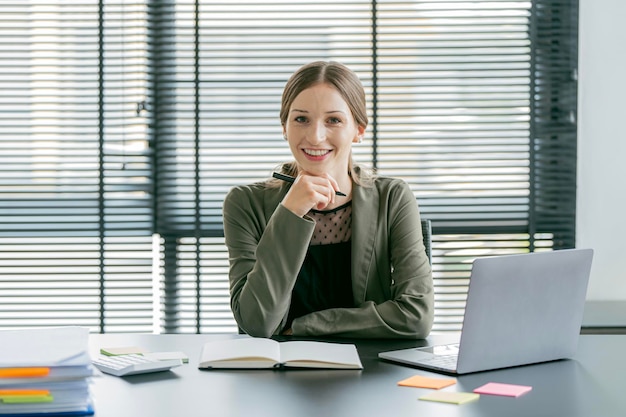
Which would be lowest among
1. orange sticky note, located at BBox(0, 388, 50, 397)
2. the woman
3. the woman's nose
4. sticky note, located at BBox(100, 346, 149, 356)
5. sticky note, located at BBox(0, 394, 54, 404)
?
sticky note, located at BBox(100, 346, 149, 356)

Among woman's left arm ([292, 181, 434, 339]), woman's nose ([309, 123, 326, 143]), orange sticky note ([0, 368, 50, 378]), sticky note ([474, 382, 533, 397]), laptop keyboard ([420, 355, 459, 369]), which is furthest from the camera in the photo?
woman's nose ([309, 123, 326, 143])

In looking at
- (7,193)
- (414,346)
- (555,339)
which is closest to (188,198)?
(7,193)

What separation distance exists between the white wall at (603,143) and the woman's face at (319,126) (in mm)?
1248

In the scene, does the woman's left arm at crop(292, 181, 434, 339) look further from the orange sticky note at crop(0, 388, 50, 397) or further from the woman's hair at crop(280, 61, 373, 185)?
the orange sticky note at crop(0, 388, 50, 397)

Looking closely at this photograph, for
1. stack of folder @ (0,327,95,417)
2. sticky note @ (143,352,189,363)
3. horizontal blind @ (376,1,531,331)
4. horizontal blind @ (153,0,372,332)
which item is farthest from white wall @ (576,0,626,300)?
stack of folder @ (0,327,95,417)

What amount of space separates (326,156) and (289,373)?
84cm

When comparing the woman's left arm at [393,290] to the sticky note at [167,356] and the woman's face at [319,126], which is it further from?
the sticky note at [167,356]

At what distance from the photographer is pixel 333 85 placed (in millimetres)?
2156

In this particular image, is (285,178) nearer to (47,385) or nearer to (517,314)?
(517,314)

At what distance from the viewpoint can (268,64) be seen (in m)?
3.02

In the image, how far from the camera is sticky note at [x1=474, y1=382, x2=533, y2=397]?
127 cm

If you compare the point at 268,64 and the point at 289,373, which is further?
the point at 268,64

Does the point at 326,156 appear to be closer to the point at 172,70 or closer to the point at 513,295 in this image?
the point at 513,295

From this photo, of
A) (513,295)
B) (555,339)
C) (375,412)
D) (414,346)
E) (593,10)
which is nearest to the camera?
(375,412)
